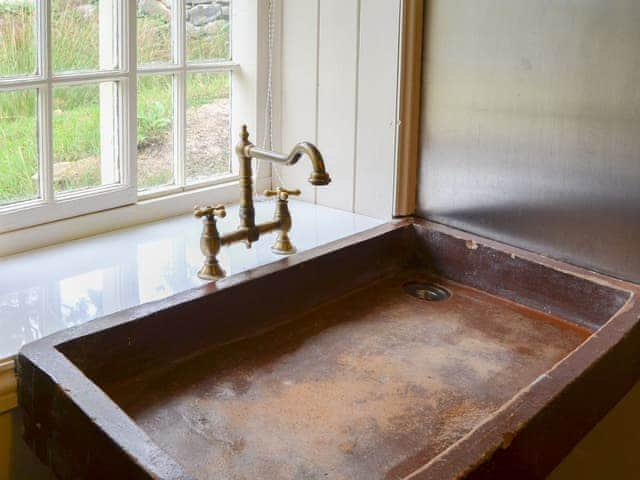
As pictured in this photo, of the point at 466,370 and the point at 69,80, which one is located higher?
the point at 69,80

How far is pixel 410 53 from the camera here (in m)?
1.77

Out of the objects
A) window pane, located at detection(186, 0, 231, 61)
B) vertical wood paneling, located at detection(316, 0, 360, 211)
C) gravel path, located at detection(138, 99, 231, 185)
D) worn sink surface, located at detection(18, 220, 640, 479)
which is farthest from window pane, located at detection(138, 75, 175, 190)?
worn sink surface, located at detection(18, 220, 640, 479)

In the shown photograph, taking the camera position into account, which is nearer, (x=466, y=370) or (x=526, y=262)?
(x=466, y=370)

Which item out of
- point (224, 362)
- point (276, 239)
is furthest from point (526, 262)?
point (224, 362)

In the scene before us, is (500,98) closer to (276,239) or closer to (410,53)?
(410,53)

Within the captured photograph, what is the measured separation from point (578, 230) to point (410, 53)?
529 mm

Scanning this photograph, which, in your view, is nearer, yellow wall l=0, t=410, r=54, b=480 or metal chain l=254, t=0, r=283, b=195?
yellow wall l=0, t=410, r=54, b=480

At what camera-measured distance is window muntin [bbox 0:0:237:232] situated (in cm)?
152

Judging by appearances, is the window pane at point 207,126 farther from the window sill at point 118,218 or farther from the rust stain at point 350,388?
the rust stain at point 350,388

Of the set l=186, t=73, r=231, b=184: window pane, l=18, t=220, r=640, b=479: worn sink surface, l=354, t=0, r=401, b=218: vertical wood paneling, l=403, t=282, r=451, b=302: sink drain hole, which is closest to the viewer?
l=18, t=220, r=640, b=479: worn sink surface

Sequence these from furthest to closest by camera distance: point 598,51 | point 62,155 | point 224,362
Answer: point 62,155 → point 598,51 → point 224,362

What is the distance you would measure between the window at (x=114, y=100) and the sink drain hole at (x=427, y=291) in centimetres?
55

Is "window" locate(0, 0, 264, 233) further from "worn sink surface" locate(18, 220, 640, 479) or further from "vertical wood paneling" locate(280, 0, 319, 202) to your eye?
"worn sink surface" locate(18, 220, 640, 479)

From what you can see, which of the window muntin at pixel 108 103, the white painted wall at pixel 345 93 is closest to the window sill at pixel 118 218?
the window muntin at pixel 108 103
